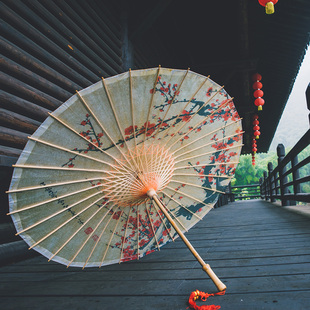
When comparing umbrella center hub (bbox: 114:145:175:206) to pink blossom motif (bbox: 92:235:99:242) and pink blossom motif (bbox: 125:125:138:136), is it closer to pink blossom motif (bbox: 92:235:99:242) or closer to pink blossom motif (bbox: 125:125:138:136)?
pink blossom motif (bbox: 125:125:138:136)

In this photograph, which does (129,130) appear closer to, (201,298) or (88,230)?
(88,230)

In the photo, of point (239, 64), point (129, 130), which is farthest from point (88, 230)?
point (239, 64)

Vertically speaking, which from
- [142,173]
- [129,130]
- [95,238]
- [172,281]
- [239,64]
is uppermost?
[239,64]

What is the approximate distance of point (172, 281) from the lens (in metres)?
1.34

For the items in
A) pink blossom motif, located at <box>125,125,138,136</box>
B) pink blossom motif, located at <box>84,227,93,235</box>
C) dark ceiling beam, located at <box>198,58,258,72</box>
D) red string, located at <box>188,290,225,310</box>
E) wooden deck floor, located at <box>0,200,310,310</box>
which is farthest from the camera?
dark ceiling beam, located at <box>198,58,258,72</box>

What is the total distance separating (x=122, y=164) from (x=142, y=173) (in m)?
0.13

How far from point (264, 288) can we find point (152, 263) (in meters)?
0.81

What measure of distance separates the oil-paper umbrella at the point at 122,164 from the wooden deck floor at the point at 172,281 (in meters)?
0.14

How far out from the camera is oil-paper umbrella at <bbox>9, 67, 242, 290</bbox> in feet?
3.93

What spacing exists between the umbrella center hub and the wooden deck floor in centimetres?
49

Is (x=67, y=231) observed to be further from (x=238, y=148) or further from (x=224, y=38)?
(x=224, y=38)

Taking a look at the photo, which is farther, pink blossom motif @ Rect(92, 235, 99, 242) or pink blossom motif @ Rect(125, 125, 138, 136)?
pink blossom motif @ Rect(92, 235, 99, 242)

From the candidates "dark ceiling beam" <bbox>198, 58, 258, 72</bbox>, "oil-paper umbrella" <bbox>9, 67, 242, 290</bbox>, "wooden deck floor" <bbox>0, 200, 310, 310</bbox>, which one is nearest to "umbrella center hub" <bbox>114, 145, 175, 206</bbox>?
"oil-paper umbrella" <bbox>9, 67, 242, 290</bbox>

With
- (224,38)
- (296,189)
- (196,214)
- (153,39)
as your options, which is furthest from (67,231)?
(224,38)
